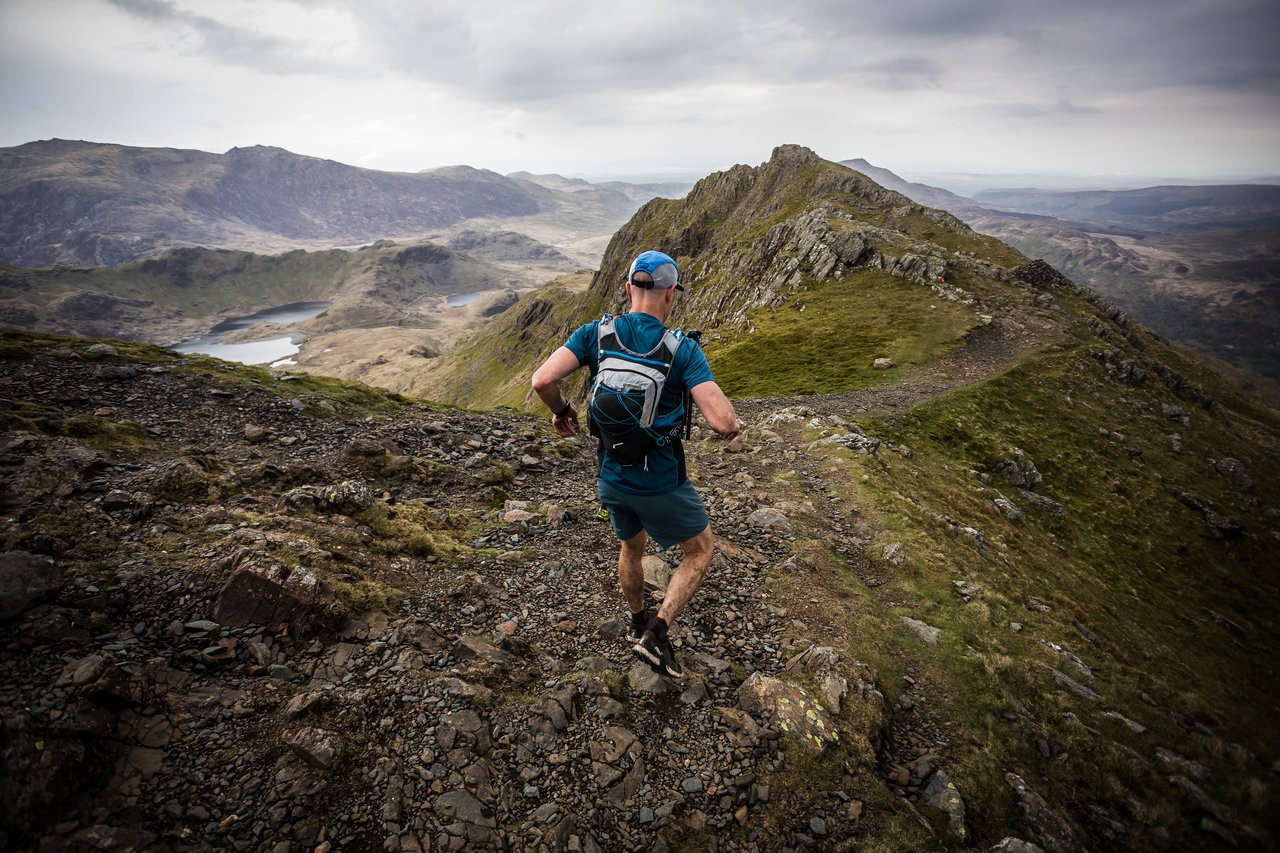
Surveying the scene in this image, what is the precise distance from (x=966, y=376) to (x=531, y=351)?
5995 inches

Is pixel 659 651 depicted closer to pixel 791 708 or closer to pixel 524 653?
pixel 791 708

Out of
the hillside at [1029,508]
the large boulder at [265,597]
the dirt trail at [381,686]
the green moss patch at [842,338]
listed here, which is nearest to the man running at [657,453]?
the dirt trail at [381,686]

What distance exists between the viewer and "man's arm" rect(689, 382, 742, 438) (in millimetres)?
6551

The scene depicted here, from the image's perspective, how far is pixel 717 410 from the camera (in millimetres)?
6582

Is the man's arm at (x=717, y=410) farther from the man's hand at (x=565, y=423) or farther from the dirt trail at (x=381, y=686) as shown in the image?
the dirt trail at (x=381, y=686)

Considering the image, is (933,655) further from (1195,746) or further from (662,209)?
(662,209)

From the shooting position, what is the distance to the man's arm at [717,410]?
21.5 feet

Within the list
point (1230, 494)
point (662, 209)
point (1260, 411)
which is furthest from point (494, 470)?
point (662, 209)

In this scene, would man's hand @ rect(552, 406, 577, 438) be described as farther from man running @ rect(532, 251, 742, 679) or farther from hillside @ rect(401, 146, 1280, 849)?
hillside @ rect(401, 146, 1280, 849)

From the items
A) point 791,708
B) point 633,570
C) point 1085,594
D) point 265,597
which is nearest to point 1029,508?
point 1085,594

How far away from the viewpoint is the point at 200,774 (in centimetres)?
539

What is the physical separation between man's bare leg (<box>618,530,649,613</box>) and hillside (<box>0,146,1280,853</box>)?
0.98 m

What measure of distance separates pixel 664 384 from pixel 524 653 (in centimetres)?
510

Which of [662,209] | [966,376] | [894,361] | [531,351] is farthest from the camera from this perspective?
[531,351]
